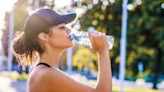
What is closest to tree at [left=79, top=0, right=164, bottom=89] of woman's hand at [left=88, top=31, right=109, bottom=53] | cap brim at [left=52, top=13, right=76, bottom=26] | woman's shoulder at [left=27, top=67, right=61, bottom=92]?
cap brim at [left=52, top=13, right=76, bottom=26]

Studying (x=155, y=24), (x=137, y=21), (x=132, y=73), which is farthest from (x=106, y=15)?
(x=132, y=73)

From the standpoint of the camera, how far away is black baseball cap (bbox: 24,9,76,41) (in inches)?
65.1

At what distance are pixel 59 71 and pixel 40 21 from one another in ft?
1.56

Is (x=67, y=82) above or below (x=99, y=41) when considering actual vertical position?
below

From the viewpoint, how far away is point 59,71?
148 cm

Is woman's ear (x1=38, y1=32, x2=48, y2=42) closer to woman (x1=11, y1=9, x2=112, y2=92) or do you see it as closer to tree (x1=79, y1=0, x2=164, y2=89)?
woman (x1=11, y1=9, x2=112, y2=92)

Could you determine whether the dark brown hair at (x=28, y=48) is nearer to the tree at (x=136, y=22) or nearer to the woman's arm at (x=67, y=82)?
the woman's arm at (x=67, y=82)

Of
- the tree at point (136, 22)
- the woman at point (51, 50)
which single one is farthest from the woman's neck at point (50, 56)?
the tree at point (136, 22)

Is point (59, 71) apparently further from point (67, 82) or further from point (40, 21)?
point (40, 21)

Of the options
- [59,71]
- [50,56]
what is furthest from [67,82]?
[50,56]

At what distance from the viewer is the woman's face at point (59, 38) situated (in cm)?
169

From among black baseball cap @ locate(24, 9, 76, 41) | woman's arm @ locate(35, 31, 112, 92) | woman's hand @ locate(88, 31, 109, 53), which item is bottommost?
woman's arm @ locate(35, 31, 112, 92)

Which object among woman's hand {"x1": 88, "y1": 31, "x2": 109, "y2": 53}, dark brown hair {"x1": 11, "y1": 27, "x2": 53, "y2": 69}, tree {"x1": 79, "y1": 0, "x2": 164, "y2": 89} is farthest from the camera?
tree {"x1": 79, "y1": 0, "x2": 164, "y2": 89}

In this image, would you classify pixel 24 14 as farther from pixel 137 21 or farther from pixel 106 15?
pixel 137 21
